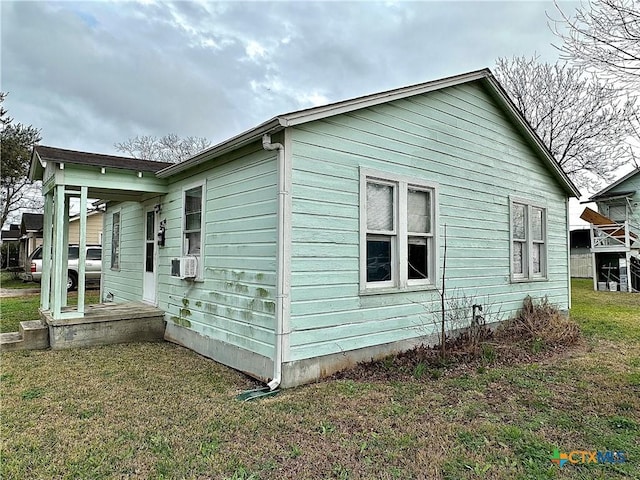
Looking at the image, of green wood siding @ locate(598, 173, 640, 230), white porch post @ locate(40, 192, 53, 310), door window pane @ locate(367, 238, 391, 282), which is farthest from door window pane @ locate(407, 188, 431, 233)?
green wood siding @ locate(598, 173, 640, 230)

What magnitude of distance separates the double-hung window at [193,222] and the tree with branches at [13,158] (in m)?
17.2

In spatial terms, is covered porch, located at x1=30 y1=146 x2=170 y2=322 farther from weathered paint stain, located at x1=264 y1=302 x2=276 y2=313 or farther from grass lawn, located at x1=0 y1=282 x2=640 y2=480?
weathered paint stain, located at x1=264 y1=302 x2=276 y2=313

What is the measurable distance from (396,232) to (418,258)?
681mm

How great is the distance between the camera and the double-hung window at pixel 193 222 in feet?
20.6

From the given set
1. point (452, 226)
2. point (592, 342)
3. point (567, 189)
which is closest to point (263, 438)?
point (452, 226)

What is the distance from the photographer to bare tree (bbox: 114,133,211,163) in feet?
99.1

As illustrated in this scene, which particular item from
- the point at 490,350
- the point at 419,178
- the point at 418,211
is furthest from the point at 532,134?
the point at 490,350

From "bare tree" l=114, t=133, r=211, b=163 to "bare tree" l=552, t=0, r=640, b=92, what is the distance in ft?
94.1

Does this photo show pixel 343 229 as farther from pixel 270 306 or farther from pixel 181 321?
pixel 181 321

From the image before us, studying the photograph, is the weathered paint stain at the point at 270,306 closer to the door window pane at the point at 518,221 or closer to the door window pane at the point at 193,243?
the door window pane at the point at 193,243

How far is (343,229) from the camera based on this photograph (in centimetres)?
498

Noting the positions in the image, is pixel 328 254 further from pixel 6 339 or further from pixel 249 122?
pixel 249 122

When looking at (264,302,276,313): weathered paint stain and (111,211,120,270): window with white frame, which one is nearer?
(264,302,276,313): weathered paint stain

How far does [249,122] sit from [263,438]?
88.0 feet
